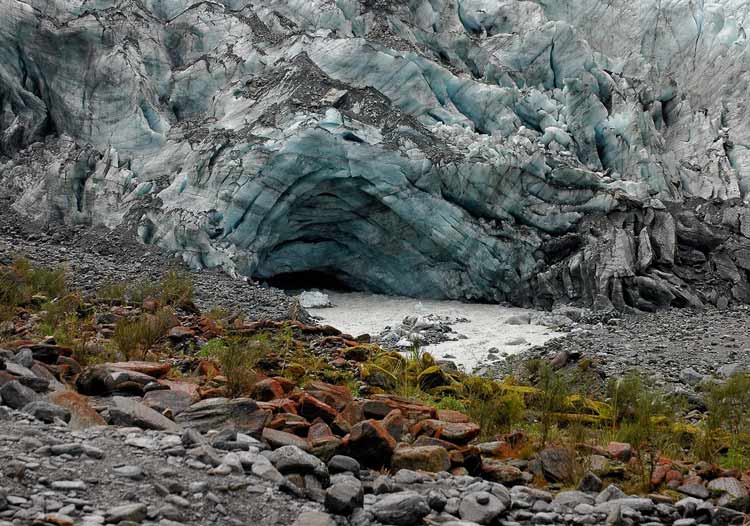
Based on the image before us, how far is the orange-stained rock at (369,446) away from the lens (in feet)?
14.2

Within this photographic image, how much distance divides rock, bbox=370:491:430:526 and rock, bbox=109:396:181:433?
4.55 ft

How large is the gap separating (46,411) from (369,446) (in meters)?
1.90

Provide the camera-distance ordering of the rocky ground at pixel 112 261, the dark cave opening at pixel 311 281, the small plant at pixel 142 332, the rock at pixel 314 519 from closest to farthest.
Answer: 1. the rock at pixel 314 519
2. the small plant at pixel 142 332
3. the rocky ground at pixel 112 261
4. the dark cave opening at pixel 311 281

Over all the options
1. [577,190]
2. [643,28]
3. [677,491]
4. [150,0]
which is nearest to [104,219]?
[150,0]

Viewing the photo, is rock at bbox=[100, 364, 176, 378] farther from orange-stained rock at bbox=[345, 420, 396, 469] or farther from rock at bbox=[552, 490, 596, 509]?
rock at bbox=[552, 490, 596, 509]

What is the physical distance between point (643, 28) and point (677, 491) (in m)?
29.7

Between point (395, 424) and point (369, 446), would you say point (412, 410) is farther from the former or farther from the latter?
point (369, 446)

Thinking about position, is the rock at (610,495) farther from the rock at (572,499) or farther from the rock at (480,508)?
the rock at (480,508)

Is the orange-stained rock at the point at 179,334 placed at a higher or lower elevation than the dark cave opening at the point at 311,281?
lower

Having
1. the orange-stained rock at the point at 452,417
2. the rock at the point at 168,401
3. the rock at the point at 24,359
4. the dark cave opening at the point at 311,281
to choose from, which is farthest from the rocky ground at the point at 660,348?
the dark cave opening at the point at 311,281

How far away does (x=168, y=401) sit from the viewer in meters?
4.84

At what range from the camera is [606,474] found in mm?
4777

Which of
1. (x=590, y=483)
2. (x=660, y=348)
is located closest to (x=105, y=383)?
(x=590, y=483)

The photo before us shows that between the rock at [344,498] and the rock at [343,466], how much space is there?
51 cm
